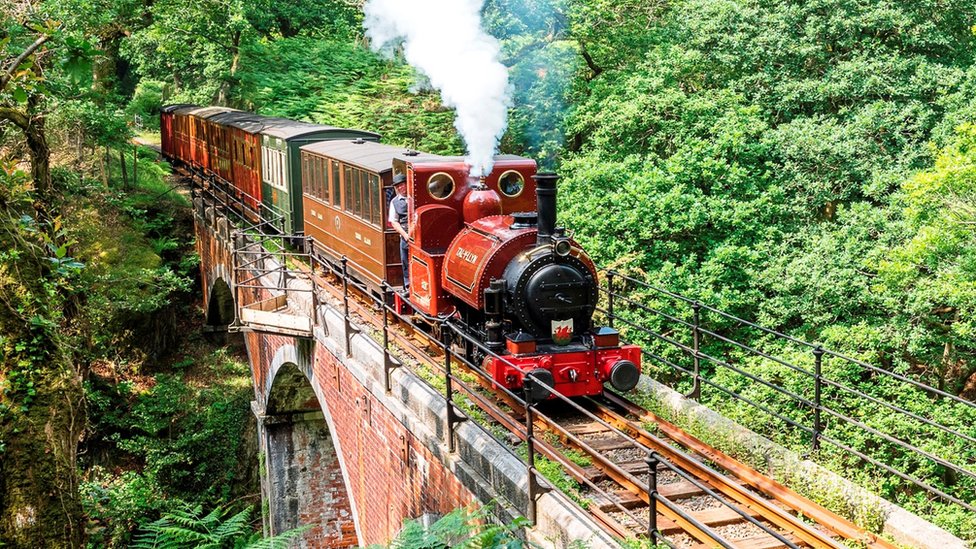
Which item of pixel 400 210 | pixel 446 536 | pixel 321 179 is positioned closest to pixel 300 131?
pixel 321 179

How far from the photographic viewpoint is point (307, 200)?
52.3 feet

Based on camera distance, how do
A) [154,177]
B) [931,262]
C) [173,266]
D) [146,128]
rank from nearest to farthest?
[931,262]
[173,266]
[154,177]
[146,128]

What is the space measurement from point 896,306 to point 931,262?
98 cm

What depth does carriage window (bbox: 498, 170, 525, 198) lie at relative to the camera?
1053 cm

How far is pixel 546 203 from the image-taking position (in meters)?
8.73

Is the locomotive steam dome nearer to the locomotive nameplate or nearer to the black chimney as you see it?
the locomotive nameplate

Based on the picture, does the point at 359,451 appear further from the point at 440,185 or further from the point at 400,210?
the point at 440,185

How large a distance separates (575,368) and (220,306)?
16146mm

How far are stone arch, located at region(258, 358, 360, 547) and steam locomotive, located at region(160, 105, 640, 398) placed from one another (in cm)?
304

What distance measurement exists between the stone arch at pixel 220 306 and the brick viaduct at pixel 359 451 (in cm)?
171

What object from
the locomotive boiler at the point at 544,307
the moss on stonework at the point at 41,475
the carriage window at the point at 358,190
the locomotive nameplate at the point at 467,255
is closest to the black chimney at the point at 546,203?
the locomotive boiler at the point at 544,307

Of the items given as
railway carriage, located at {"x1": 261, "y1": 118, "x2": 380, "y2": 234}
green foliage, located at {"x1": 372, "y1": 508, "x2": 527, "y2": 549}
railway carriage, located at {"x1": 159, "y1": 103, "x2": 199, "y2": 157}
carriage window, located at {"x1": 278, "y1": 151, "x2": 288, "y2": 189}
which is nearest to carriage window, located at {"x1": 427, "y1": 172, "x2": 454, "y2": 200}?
green foliage, located at {"x1": 372, "y1": 508, "x2": 527, "y2": 549}

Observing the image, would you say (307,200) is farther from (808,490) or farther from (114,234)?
(808,490)

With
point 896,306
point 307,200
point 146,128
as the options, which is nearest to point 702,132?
point 896,306
